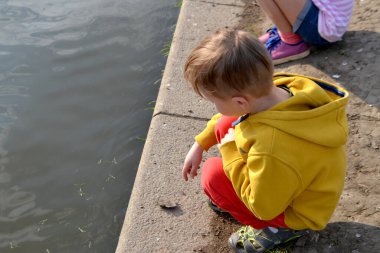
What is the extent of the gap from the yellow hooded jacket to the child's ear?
0.06m

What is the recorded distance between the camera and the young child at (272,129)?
6.18 ft

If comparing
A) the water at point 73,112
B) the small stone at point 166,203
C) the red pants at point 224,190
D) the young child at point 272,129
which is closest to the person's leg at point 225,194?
the red pants at point 224,190

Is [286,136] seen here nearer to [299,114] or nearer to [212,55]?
[299,114]

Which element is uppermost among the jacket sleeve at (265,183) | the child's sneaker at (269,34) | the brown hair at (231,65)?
the brown hair at (231,65)

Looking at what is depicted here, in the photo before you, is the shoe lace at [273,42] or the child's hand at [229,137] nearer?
the child's hand at [229,137]

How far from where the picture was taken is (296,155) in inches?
75.0

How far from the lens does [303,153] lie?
192cm

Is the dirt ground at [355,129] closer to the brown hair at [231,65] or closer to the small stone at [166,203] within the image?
the small stone at [166,203]

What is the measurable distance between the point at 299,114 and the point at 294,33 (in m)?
2.01

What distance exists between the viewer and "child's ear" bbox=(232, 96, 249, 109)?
1938 millimetres

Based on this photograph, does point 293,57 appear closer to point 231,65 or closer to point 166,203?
point 166,203

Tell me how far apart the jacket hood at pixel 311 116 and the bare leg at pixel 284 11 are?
68.5 inches

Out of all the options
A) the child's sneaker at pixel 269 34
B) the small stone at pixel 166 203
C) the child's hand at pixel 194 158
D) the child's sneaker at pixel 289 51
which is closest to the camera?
the child's hand at pixel 194 158

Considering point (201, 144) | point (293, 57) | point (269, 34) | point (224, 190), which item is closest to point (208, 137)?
point (201, 144)
